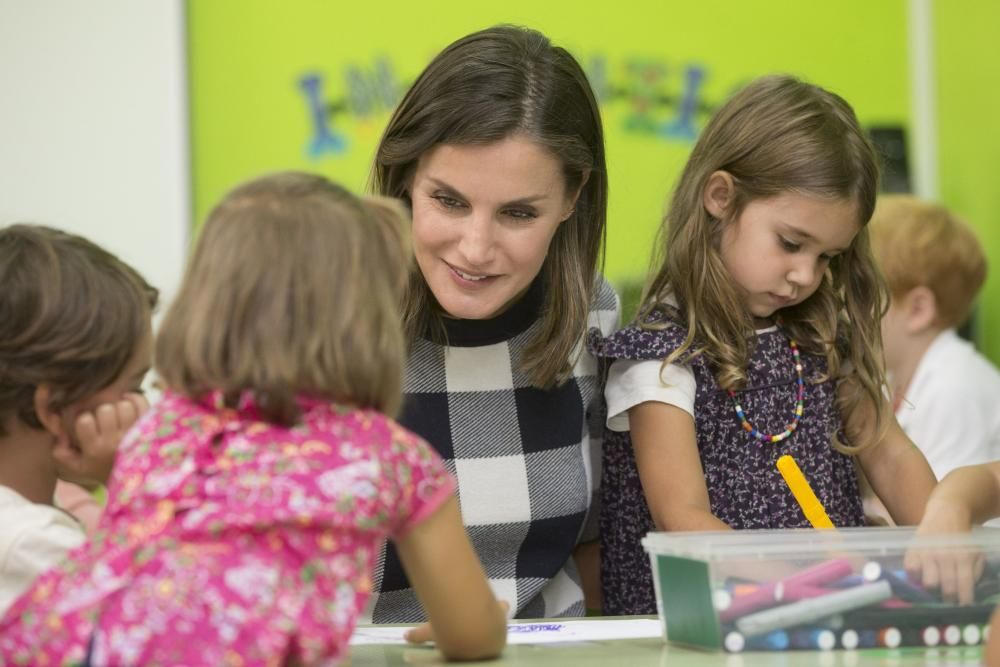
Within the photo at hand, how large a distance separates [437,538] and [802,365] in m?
0.70

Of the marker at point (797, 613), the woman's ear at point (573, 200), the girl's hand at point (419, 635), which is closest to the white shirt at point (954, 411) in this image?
the woman's ear at point (573, 200)

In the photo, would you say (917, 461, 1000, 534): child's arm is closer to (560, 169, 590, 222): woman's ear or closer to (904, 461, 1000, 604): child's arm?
Result: (904, 461, 1000, 604): child's arm

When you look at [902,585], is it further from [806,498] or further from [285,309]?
[285,309]

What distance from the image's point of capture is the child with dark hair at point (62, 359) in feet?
3.42

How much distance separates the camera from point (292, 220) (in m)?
0.85

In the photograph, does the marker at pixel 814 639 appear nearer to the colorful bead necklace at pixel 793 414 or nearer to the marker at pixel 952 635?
the marker at pixel 952 635

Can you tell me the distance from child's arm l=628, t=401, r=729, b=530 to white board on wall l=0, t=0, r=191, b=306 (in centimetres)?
168

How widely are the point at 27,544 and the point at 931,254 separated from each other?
6.22 ft

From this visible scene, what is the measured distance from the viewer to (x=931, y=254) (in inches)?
96.7

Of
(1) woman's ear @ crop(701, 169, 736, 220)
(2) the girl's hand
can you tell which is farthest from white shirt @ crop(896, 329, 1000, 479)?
(2) the girl's hand

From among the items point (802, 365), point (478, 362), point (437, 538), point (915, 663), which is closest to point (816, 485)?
point (802, 365)

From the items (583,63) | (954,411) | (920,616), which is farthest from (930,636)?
(583,63)

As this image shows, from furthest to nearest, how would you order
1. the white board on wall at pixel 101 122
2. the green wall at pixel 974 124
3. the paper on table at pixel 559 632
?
the green wall at pixel 974 124, the white board on wall at pixel 101 122, the paper on table at pixel 559 632

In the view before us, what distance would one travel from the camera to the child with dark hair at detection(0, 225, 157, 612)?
104 cm
